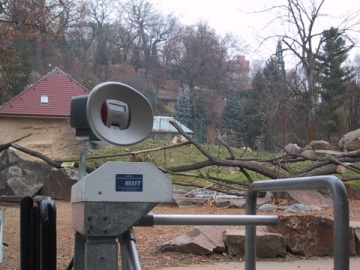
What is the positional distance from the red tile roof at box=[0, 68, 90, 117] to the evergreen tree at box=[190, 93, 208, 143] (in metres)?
5.28

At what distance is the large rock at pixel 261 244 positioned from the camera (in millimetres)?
5629

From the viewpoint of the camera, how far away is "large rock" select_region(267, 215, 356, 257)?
5.83 metres

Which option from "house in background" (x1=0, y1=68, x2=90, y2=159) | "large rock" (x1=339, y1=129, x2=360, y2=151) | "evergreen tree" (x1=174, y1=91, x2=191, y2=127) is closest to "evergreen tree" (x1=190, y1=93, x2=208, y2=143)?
"evergreen tree" (x1=174, y1=91, x2=191, y2=127)

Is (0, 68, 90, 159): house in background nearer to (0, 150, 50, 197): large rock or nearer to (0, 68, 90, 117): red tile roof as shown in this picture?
(0, 68, 90, 117): red tile roof

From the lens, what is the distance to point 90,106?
1555 millimetres

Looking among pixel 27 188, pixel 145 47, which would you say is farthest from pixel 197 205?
pixel 145 47

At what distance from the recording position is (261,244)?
223 inches

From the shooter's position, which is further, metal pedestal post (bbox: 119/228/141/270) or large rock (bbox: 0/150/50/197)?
large rock (bbox: 0/150/50/197)

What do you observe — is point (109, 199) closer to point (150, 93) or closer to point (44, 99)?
point (150, 93)

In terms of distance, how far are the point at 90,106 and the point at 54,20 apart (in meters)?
12.5

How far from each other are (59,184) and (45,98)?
1139 centimetres

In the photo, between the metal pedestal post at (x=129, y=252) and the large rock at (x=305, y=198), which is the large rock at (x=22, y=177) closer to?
the large rock at (x=305, y=198)

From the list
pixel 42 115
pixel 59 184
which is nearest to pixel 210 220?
pixel 59 184

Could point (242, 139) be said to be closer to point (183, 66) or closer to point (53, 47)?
point (183, 66)
